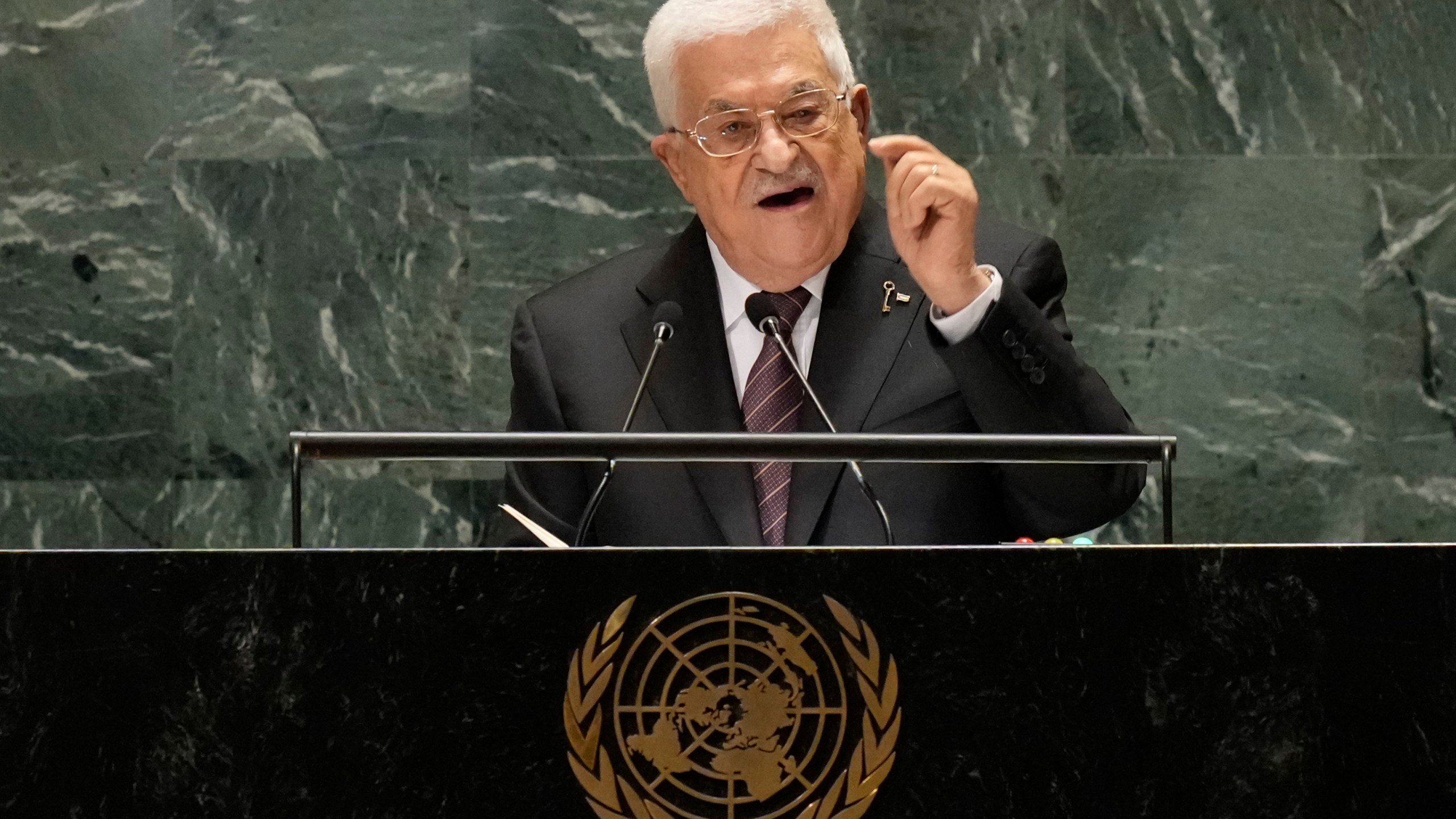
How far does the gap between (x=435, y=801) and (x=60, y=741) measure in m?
0.38

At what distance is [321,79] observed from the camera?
407cm

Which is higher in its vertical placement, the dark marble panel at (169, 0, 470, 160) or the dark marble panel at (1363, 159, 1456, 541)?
the dark marble panel at (169, 0, 470, 160)

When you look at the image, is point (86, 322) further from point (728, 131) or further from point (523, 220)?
point (728, 131)

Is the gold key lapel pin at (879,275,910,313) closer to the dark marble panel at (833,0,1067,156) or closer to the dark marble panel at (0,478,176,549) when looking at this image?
the dark marble panel at (833,0,1067,156)

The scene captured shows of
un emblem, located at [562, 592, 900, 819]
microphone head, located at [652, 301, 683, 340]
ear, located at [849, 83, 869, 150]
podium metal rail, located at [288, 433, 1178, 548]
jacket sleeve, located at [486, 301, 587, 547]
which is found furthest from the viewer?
ear, located at [849, 83, 869, 150]

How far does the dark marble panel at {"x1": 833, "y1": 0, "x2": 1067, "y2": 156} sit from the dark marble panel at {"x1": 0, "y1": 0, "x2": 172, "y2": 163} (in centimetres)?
171

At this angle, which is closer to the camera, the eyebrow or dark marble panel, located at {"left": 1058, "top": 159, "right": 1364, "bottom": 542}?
the eyebrow

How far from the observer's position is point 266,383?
13.3 feet

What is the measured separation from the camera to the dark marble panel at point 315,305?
4.04 metres

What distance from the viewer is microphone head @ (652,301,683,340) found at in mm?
2182

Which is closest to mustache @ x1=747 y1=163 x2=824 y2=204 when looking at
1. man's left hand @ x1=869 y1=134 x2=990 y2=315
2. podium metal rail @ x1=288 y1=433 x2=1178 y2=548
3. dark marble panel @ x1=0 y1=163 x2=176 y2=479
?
man's left hand @ x1=869 y1=134 x2=990 y2=315

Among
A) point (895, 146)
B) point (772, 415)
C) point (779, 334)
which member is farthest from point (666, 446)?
point (772, 415)

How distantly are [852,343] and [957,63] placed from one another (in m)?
1.59

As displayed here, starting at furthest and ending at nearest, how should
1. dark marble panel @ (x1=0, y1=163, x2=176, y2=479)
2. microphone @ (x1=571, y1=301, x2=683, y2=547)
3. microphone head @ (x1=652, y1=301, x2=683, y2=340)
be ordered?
dark marble panel @ (x1=0, y1=163, x2=176, y2=479) < microphone head @ (x1=652, y1=301, x2=683, y2=340) < microphone @ (x1=571, y1=301, x2=683, y2=547)
